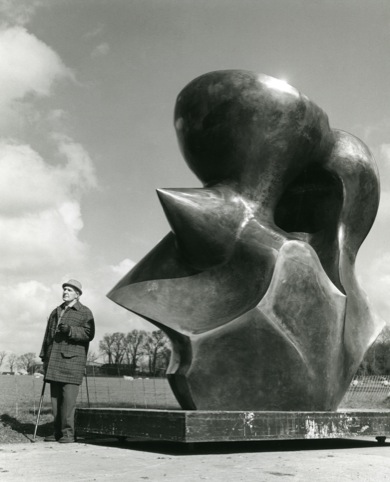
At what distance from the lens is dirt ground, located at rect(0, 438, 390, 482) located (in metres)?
4.46

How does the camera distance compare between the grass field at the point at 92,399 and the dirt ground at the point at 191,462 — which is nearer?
the dirt ground at the point at 191,462

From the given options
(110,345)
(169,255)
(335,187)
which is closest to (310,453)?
(169,255)

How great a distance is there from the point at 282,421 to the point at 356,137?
440cm

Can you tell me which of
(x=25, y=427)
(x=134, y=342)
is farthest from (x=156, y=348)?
(x=25, y=427)

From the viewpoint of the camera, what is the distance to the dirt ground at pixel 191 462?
4.46 meters

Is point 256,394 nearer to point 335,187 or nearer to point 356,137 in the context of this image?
point 335,187

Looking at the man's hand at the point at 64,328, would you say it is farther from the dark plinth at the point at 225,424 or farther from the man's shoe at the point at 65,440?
the man's shoe at the point at 65,440

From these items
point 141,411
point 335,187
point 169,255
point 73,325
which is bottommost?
point 141,411

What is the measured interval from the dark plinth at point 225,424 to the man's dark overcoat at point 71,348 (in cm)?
51

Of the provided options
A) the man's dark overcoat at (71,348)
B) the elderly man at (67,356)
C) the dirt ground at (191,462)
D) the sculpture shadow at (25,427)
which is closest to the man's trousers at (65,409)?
the elderly man at (67,356)

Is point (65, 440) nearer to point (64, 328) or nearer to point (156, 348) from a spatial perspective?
point (64, 328)

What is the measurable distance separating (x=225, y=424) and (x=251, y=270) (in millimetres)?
1897

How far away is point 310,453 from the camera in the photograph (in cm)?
616

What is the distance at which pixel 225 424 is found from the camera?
6.02 meters
